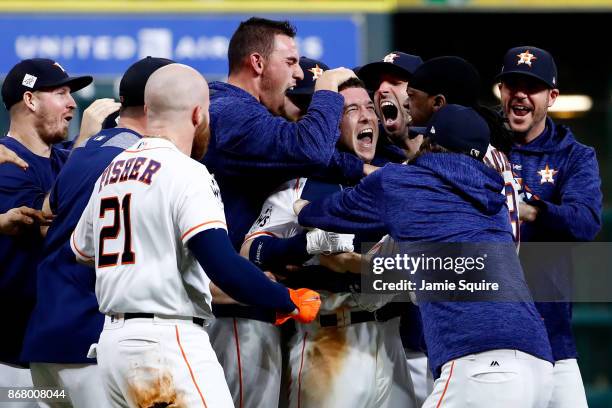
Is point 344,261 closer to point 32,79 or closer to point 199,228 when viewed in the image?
point 199,228

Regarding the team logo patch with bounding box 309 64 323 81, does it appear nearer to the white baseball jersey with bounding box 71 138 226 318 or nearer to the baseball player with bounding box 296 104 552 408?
the baseball player with bounding box 296 104 552 408

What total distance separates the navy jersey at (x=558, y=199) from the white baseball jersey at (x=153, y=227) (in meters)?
1.79

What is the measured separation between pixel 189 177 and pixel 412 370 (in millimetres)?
2075

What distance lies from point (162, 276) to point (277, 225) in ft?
3.34

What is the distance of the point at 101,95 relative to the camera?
8.95 meters

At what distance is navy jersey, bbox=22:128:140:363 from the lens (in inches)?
182

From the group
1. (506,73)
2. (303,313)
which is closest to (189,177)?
(303,313)

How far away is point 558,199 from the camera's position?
5387 millimetres

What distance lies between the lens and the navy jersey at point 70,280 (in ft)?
15.2

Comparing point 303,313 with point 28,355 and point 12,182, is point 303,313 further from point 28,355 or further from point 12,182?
point 12,182

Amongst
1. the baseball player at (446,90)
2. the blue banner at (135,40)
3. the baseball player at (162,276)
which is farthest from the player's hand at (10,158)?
the blue banner at (135,40)

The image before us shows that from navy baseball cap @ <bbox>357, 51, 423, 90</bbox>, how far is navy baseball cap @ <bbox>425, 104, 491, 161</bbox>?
1.08 meters

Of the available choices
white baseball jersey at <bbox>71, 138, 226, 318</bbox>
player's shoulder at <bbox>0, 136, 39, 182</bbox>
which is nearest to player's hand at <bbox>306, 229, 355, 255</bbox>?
white baseball jersey at <bbox>71, 138, 226, 318</bbox>

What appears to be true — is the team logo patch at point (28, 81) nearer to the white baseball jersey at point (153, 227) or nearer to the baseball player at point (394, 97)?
the baseball player at point (394, 97)
